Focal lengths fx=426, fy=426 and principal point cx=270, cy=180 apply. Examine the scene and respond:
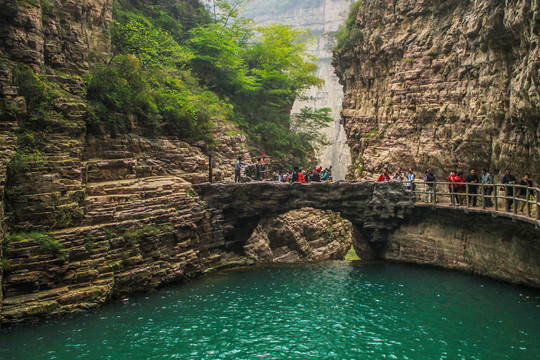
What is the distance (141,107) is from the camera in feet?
78.2

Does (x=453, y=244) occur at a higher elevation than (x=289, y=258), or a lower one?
higher

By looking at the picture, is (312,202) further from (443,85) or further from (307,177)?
(443,85)

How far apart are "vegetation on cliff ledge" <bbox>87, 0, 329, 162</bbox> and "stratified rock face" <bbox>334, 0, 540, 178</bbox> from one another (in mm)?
6351

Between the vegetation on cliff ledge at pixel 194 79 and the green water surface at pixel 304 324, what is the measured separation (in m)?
10.0

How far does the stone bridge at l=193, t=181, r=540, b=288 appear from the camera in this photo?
20.4 meters

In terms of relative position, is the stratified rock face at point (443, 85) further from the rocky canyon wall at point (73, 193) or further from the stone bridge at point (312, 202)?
the rocky canyon wall at point (73, 193)

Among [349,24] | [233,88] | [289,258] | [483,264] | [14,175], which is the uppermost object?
[349,24]

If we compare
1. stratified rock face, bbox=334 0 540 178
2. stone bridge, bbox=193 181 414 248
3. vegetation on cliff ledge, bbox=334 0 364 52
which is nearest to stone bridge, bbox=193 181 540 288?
stone bridge, bbox=193 181 414 248

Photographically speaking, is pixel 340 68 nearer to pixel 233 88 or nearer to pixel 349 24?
pixel 349 24

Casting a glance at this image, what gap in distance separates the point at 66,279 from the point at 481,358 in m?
13.8

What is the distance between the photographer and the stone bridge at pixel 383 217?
20.4m

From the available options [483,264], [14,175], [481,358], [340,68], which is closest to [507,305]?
[483,264]

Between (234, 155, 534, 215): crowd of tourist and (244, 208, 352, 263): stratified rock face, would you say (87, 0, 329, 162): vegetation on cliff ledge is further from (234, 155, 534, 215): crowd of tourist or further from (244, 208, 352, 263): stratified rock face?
(244, 208, 352, 263): stratified rock face

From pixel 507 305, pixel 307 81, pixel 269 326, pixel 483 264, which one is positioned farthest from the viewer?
pixel 307 81
